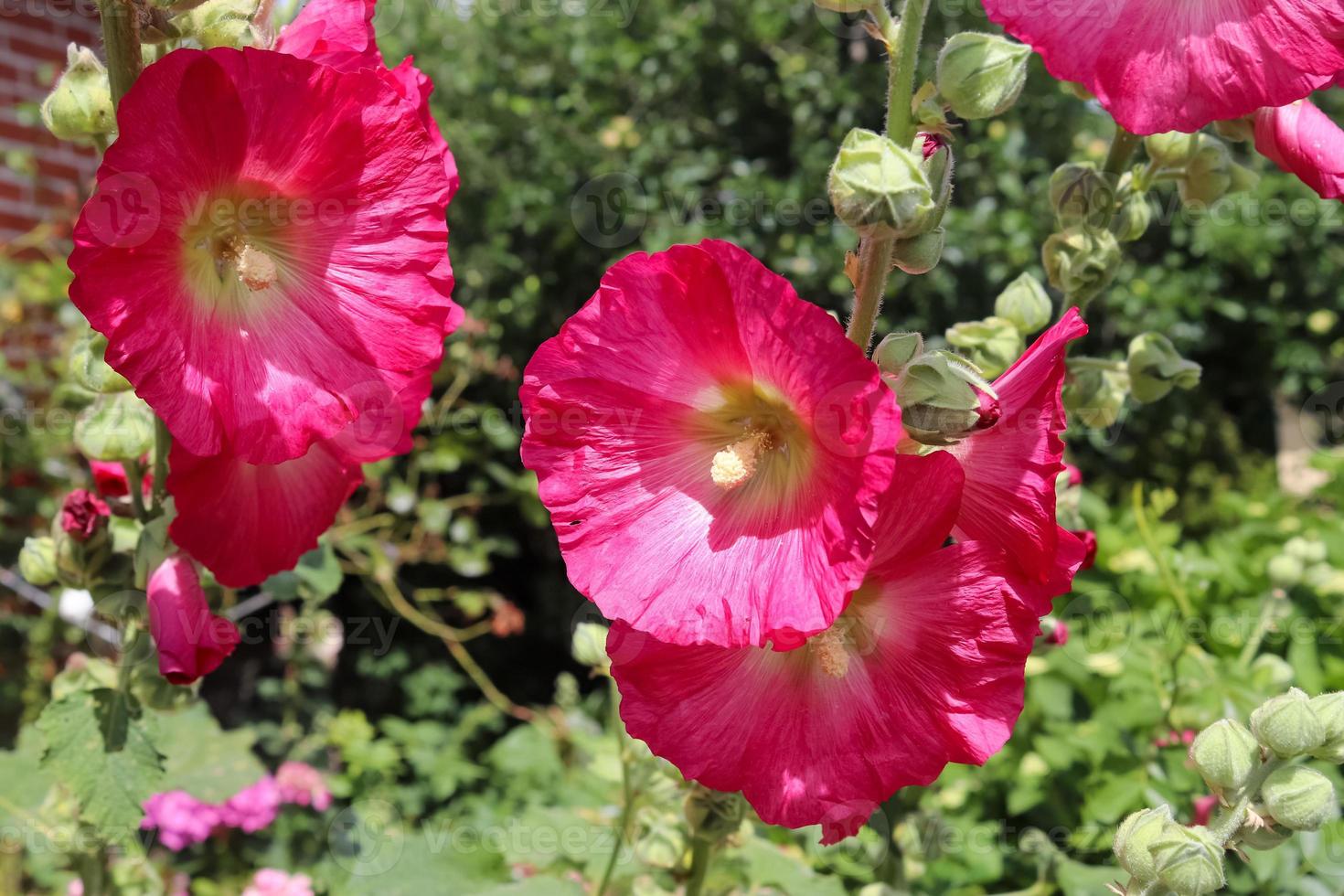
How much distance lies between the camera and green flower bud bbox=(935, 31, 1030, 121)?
0.72 metres

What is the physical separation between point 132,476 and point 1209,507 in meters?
3.52

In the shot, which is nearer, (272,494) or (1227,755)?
(1227,755)

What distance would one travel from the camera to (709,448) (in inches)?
32.3

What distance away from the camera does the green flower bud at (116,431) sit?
95cm

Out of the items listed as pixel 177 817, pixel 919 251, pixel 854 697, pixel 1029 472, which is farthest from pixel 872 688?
pixel 177 817

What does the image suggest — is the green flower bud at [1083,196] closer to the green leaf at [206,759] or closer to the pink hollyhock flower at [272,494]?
the pink hollyhock flower at [272,494]

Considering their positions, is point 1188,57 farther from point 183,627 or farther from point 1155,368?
point 183,627

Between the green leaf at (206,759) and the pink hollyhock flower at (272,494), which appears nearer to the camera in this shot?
the pink hollyhock flower at (272,494)

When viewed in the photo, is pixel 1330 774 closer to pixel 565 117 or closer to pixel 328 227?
pixel 328 227

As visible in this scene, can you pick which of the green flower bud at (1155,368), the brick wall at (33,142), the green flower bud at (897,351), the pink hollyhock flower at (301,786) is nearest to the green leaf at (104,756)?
the green flower bud at (897,351)

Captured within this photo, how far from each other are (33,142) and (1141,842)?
353 centimetres

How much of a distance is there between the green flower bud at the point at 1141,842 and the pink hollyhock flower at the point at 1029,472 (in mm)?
189

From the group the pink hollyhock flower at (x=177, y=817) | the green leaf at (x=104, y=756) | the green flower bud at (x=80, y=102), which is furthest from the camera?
the pink hollyhock flower at (x=177, y=817)

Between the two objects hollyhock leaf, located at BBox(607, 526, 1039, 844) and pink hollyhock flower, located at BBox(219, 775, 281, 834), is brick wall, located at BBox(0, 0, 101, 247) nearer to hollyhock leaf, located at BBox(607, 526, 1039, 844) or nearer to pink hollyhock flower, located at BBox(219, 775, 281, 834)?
pink hollyhock flower, located at BBox(219, 775, 281, 834)
